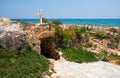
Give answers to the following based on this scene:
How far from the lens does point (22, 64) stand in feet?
57.6

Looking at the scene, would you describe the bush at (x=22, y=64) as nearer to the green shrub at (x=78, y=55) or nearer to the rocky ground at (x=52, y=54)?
the rocky ground at (x=52, y=54)

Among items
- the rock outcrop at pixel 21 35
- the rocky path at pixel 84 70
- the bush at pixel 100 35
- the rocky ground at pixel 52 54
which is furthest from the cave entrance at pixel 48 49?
the bush at pixel 100 35

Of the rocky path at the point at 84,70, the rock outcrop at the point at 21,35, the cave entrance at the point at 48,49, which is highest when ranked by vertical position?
the rock outcrop at the point at 21,35

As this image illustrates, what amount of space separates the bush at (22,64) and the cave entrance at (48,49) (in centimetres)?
365

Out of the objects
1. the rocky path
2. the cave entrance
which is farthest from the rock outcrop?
the rocky path

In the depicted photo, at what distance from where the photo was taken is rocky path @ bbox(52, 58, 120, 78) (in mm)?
18922

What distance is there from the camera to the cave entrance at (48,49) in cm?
2291

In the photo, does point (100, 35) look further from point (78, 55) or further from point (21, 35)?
point (21, 35)

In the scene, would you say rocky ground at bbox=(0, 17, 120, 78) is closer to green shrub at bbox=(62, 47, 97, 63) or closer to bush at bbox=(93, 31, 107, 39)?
green shrub at bbox=(62, 47, 97, 63)

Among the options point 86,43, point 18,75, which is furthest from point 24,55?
point 86,43

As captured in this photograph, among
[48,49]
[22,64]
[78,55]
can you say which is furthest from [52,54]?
[22,64]

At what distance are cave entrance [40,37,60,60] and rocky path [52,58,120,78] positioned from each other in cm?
65

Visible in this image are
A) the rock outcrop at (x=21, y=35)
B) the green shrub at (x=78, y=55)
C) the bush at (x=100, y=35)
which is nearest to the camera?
the rock outcrop at (x=21, y=35)

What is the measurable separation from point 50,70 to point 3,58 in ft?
9.69
